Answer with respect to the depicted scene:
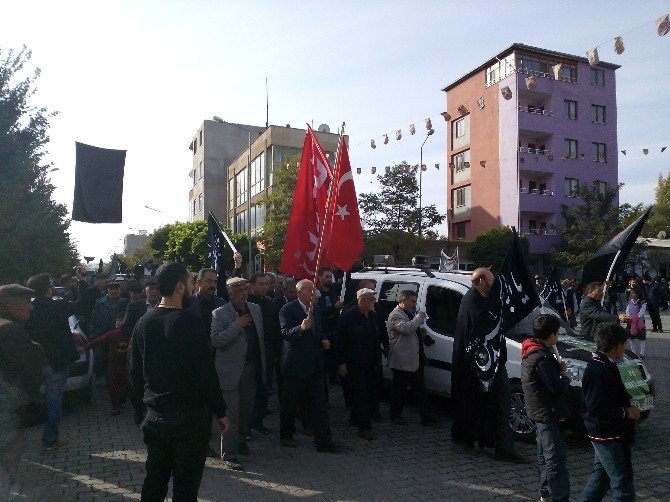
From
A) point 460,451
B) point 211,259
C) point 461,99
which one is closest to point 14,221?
point 211,259

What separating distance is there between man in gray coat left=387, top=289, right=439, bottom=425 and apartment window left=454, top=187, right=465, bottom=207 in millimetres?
39855

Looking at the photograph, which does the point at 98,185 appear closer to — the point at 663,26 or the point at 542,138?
the point at 663,26

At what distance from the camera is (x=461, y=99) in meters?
44.9

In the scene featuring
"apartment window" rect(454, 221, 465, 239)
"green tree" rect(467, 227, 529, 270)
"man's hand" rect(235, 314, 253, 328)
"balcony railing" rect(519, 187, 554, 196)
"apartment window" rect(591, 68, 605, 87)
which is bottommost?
"man's hand" rect(235, 314, 253, 328)

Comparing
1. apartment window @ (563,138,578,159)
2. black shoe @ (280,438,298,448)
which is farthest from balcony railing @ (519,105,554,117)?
black shoe @ (280,438,298,448)

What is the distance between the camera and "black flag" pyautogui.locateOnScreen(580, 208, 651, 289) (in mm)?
8727

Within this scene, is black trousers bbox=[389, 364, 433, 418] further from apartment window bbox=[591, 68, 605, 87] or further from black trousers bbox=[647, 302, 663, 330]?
apartment window bbox=[591, 68, 605, 87]

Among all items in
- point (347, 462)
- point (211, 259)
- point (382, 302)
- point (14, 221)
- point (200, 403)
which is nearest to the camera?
point (200, 403)

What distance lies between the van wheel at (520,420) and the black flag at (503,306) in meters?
0.93

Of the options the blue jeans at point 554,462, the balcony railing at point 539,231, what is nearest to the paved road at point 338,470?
the blue jeans at point 554,462

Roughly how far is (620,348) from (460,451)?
9.36 feet

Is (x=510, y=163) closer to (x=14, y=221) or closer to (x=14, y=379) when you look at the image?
(x=14, y=221)

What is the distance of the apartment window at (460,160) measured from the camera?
45.1m

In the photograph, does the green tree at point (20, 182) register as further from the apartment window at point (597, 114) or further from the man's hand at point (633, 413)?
the apartment window at point (597, 114)
